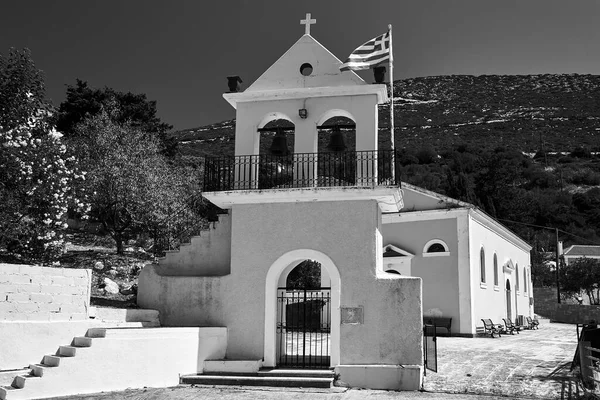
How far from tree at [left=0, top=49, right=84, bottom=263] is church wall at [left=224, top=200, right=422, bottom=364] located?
6872mm

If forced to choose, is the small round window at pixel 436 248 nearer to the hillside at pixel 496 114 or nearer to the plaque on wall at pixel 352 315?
the plaque on wall at pixel 352 315

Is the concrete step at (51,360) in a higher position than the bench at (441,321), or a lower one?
lower

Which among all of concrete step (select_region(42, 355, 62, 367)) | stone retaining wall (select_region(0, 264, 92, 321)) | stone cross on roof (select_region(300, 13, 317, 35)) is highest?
stone cross on roof (select_region(300, 13, 317, 35))

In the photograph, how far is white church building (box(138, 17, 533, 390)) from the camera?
1299cm

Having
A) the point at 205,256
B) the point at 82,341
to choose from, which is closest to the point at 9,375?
the point at 82,341

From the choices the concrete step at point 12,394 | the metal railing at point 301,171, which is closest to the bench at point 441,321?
the metal railing at point 301,171

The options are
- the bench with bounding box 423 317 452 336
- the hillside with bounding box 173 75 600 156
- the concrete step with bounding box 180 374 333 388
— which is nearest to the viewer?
the concrete step with bounding box 180 374 333 388

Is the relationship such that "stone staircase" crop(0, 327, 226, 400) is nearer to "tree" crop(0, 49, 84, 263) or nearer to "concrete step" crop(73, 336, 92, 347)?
"concrete step" crop(73, 336, 92, 347)

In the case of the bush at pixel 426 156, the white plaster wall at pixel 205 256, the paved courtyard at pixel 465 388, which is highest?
the bush at pixel 426 156

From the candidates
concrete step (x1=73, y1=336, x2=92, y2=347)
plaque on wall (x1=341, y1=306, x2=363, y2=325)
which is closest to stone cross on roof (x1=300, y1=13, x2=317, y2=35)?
plaque on wall (x1=341, y1=306, x2=363, y2=325)

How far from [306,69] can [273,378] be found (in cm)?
706

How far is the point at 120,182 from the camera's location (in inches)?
922

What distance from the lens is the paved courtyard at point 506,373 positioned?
1214 centimetres

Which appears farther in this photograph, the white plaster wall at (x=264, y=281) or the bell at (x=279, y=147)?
the bell at (x=279, y=147)
